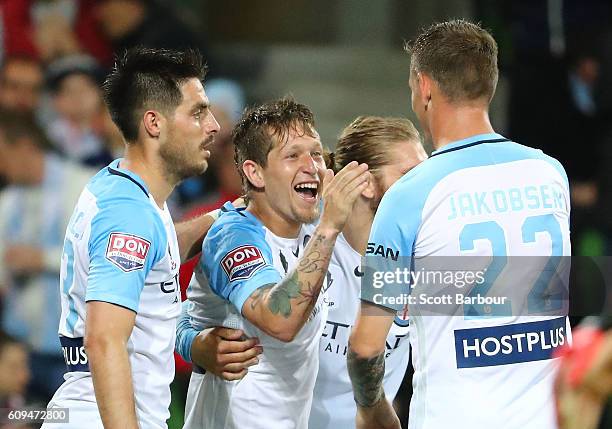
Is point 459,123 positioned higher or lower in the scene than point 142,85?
lower

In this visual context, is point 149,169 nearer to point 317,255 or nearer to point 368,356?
point 317,255

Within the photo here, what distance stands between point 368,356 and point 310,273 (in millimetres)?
339

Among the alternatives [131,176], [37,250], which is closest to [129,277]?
[131,176]

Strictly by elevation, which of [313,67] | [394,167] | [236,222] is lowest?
[236,222]

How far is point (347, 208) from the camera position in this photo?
3.61 m

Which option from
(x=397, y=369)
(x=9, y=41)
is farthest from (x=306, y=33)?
(x=397, y=369)

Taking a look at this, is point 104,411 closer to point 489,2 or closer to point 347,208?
point 347,208

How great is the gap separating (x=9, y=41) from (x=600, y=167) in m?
3.99

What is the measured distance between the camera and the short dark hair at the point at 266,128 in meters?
4.07

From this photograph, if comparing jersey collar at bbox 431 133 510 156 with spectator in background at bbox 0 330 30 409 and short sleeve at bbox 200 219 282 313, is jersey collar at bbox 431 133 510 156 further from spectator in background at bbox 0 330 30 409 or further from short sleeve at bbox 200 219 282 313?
spectator in background at bbox 0 330 30 409

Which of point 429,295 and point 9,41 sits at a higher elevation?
point 9,41

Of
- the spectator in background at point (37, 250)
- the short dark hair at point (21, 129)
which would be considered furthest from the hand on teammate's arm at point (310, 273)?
the short dark hair at point (21, 129)

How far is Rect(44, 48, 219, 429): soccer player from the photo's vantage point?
10.8 ft

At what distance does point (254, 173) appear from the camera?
408cm
